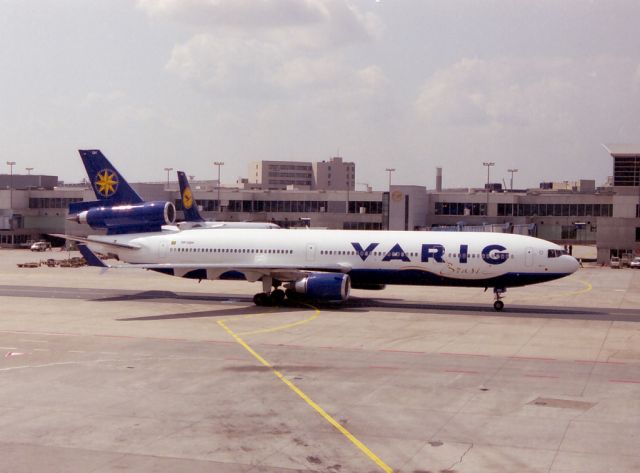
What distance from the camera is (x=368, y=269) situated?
167 feet

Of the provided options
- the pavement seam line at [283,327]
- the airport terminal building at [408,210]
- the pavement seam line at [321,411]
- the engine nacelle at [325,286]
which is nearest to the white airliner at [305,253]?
the engine nacelle at [325,286]

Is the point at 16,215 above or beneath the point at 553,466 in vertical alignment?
above

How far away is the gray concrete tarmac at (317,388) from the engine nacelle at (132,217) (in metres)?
6.60

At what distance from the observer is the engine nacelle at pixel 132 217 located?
5619 cm

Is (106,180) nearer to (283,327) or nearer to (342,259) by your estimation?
(342,259)

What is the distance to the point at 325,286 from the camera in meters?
48.5

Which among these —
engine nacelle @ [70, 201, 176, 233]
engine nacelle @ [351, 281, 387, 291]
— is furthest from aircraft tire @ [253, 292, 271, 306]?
engine nacelle @ [70, 201, 176, 233]

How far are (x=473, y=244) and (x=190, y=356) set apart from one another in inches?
873

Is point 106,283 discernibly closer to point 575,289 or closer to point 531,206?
point 575,289

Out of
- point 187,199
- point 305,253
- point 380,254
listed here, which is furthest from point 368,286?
point 187,199

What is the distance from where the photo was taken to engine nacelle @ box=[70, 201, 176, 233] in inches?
2212

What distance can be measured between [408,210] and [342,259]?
58.3m

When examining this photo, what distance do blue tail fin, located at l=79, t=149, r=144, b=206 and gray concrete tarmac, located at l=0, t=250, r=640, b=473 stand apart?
855 cm

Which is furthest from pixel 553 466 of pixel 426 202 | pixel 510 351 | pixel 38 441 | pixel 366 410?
pixel 426 202
